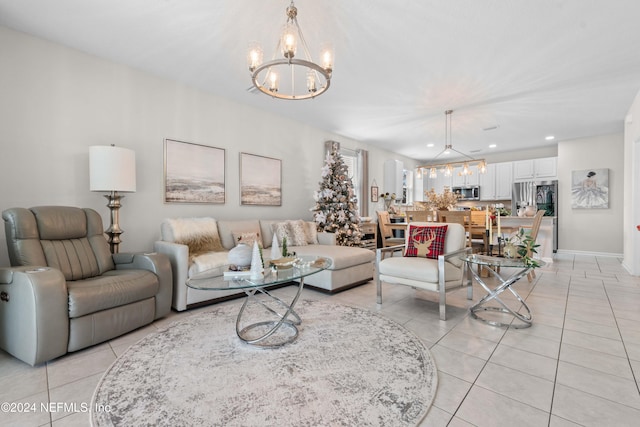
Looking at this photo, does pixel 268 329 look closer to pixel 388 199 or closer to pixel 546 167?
pixel 388 199

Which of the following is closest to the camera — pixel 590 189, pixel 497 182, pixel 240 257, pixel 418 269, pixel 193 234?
pixel 240 257

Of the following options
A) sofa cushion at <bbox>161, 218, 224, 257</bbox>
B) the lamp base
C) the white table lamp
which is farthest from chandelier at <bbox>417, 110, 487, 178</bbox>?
the lamp base

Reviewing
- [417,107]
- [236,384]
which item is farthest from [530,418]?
[417,107]

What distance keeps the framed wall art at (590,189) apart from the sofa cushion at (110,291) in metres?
8.78

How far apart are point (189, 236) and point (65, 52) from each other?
7.60ft

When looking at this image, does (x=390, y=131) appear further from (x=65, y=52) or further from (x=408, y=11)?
(x=65, y=52)

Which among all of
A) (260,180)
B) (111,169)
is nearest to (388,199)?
(260,180)

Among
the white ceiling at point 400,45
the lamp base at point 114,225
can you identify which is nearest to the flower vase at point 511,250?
the white ceiling at point 400,45

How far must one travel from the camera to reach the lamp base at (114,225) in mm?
3125

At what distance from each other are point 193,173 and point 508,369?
4.05m

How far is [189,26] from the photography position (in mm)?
2709

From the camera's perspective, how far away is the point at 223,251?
145 inches

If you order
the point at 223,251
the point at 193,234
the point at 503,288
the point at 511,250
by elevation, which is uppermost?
the point at 193,234

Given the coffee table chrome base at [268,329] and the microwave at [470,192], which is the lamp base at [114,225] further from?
the microwave at [470,192]
